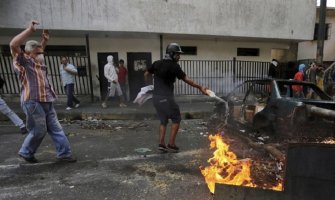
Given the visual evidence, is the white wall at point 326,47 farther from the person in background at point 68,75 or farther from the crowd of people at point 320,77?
the person in background at point 68,75

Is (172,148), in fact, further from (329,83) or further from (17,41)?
(329,83)

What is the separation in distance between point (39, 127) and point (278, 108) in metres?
4.06

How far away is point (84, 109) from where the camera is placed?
9.34 m

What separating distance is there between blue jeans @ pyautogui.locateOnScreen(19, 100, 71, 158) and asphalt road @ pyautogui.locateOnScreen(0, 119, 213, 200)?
246mm

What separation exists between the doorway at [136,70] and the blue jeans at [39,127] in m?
7.33

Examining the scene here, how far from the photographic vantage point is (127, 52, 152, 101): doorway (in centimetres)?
1185

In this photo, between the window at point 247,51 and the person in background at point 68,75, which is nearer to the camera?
the person in background at point 68,75

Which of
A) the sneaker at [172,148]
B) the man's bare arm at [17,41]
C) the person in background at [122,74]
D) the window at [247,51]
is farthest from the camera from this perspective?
the window at [247,51]

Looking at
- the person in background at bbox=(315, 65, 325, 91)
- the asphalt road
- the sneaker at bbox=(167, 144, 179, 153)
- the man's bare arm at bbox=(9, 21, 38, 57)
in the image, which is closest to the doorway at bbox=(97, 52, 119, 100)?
the asphalt road

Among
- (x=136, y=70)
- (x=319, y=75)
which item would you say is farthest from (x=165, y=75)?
(x=136, y=70)

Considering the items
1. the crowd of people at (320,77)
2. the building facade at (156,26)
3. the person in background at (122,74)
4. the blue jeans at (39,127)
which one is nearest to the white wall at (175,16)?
the building facade at (156,26)

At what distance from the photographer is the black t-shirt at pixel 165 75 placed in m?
4.93

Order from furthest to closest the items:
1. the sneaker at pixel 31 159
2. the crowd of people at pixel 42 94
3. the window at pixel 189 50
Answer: the window at pixel 189 50 → the sneaker at pixel 31 159 → the crowd of people at pixel 42 94

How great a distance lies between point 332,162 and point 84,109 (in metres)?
8.12
